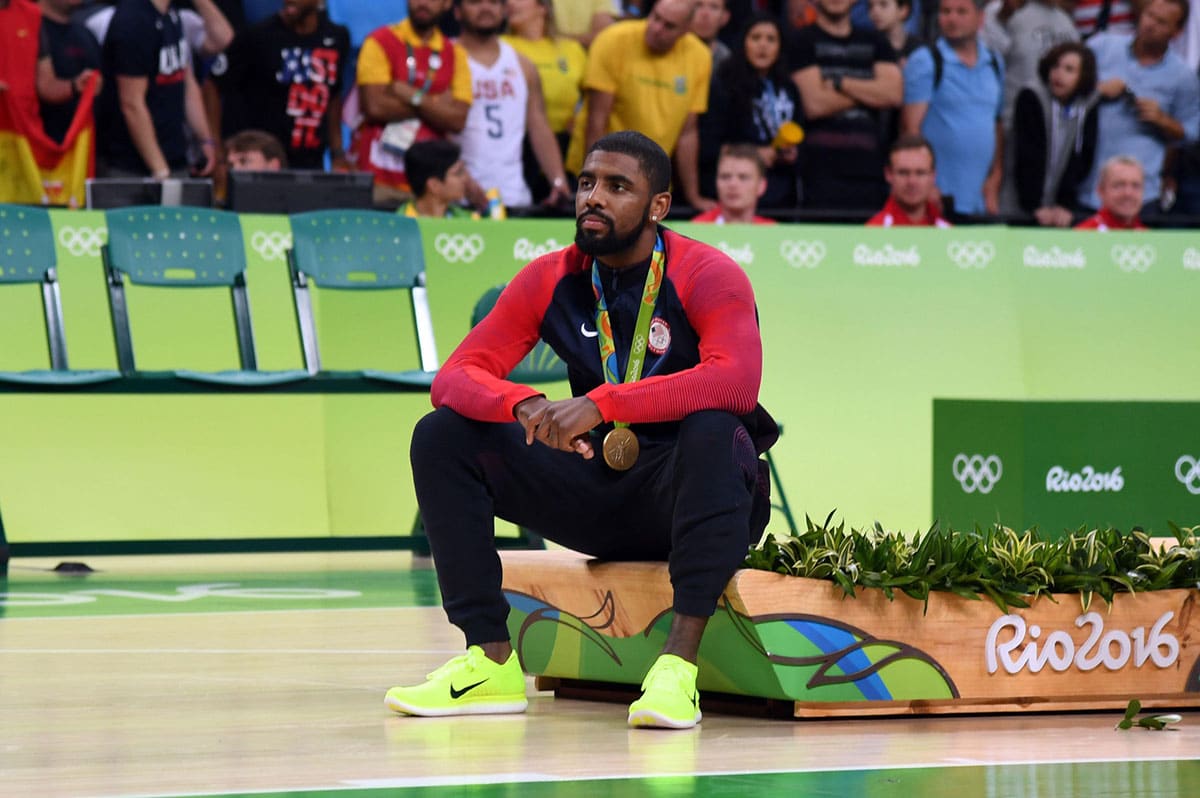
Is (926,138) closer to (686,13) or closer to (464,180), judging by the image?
(686,13)

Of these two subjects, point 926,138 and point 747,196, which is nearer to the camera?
point 747,196

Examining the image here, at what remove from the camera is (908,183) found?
11102 mm

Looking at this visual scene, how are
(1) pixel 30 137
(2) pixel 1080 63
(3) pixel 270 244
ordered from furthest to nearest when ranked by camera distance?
(2) pixel 1080 63 → (1) pixel 30 137 → (3) pixel 270 244

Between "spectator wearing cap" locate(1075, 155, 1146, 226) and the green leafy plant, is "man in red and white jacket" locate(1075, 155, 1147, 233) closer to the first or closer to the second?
"spectator wearing cap" locate(1075, 155, 1146, 226)

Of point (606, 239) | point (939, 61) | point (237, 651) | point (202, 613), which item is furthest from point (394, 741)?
point (939, 61)

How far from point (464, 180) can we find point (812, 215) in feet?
7.29

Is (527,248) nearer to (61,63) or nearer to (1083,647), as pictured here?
(61,63)

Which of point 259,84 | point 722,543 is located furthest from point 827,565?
point 259,84

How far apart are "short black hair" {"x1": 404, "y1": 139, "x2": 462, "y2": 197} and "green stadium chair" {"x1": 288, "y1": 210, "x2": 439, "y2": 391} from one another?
51 cm

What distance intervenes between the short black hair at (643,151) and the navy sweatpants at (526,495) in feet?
2.02

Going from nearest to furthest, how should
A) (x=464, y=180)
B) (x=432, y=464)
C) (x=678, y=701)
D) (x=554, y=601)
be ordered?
(x=678, y=701) < (x=432, y=464) < (x=554, y=601) < (x=464, y=180)

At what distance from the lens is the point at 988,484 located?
815 cm

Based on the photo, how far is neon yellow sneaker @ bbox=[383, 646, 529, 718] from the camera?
4.30 metres

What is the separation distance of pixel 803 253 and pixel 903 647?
639 cm
